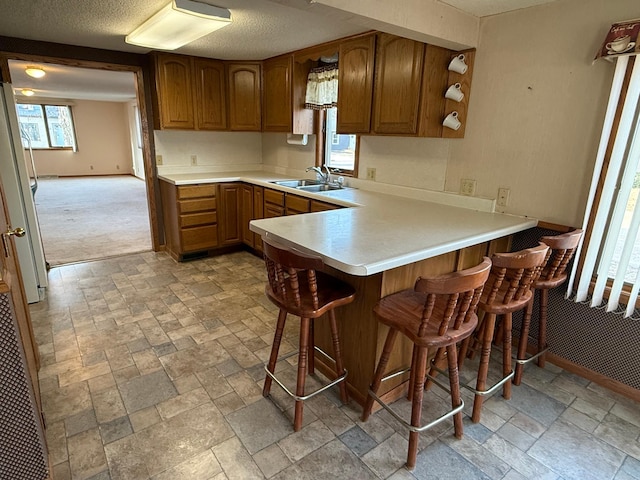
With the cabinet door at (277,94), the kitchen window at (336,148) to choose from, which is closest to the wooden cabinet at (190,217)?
the cabinet door at (277,94)

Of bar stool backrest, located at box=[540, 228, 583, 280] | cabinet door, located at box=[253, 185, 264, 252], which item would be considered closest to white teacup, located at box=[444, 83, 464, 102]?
bar stool backrest, located at box=[540, 228, 583, 280]

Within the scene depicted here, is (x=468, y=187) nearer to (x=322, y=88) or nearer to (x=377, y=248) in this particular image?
(x=377, y=248)

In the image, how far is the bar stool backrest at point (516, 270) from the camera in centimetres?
159

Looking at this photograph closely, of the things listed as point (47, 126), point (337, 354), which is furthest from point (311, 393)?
point (47, 126)

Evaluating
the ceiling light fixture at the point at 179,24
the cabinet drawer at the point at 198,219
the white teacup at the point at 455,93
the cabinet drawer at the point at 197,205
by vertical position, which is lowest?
the cabinet drawer at the point at 198,219

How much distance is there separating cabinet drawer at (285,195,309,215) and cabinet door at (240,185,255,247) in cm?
70

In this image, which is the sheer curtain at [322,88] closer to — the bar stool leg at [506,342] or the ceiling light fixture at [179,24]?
the ceiling light fixture at [179,24]

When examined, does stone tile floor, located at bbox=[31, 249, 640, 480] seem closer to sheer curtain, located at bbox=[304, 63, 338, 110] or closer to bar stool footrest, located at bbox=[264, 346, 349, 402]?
bar stool footrest, located at bbox=[264, 346, 349, 402]

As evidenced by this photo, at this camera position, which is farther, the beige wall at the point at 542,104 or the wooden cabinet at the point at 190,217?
the wooden cabinet at the point at 190,217

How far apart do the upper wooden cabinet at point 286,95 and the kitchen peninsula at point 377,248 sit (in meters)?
1.78

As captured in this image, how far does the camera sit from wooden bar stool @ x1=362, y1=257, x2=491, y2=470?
1.37 metres

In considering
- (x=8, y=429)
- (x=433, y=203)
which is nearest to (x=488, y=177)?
(x=433, y=203)

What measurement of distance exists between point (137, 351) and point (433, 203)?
7.68 ft

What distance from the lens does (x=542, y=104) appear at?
2.20 meters
